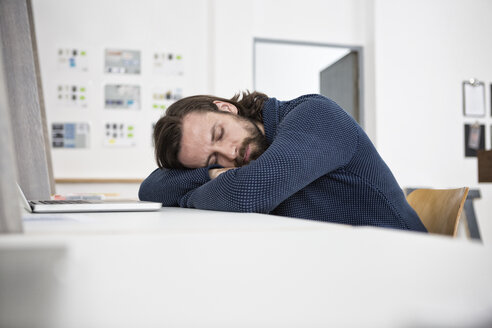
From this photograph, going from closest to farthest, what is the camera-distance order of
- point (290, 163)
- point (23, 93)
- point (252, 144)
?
1. point (290, 163)
2. point (23, 93)
3. point (252, 144)

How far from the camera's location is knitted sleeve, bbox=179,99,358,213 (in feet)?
2.51

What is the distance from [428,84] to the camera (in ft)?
13.5

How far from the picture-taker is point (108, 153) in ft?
11.4

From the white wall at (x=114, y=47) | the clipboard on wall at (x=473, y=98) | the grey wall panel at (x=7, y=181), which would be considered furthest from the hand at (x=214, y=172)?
the clipboard on wall at (x=473, y=98)

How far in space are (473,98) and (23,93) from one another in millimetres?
4347

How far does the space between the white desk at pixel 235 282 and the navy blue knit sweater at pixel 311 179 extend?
523mm

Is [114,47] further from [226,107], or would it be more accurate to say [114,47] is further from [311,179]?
[311,179]

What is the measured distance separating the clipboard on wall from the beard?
3.72m

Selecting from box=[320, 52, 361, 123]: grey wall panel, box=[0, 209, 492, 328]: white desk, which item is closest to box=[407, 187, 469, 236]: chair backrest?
box=[0, 209, 492, 328]: white desk

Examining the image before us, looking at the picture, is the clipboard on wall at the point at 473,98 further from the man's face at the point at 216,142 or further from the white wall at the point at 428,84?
the man's face at the point at 216,142

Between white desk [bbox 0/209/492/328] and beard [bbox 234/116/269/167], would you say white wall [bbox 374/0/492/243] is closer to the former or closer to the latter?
beard [bbox 234/116/269/167]

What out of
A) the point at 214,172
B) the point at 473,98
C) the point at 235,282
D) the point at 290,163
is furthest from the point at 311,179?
the point at 473,98

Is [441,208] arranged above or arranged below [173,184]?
below

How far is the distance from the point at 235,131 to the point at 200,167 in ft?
0.49
